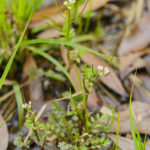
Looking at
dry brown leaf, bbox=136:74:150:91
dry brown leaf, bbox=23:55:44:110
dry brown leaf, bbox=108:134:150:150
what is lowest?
dry brown leaf, bbox=108:134:150:150

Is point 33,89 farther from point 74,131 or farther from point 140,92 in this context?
point 140,92

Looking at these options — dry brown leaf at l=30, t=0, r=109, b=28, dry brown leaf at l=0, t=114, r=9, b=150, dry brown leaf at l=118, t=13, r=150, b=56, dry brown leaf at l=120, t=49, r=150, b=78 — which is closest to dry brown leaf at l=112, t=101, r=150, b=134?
dry brown leaf at l=120, t=49, r=150, b=78

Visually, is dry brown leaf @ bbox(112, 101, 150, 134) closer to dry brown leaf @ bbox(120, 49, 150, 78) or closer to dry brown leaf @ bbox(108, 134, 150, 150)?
dry brown leaf @ bbox(108, 134, 150, 150)

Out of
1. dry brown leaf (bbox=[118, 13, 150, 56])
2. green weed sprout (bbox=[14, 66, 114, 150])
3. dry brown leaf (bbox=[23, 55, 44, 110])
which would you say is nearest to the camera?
green weed sprout (bbox=[14, 66, 114, 150])

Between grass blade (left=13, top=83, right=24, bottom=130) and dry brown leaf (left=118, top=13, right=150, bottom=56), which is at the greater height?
dry brown leaf (left=118, top=13, right=150, bottom=56)

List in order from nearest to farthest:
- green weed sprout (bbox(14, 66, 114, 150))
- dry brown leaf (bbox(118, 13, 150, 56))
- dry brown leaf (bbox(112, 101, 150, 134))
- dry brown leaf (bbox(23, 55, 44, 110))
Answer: green weed sprout (bbox(14, 66, 114, 150)) → dry brown leaf (bbox(112, 101, 150, 134)) → dry brown leaf (bbox(23, 55, 44, 110)) → dry brown leaf (bbox(118, 13, 150, 56))

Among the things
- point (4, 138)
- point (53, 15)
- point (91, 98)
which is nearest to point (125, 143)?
point (91, 98)
